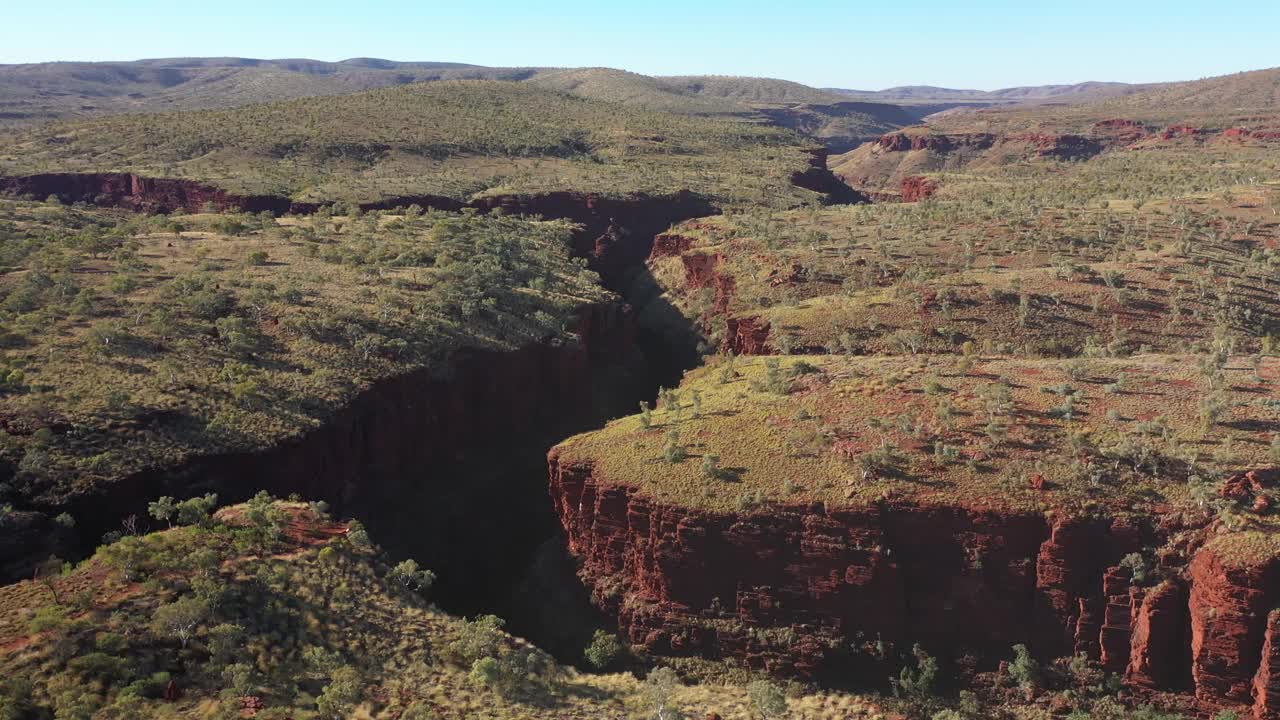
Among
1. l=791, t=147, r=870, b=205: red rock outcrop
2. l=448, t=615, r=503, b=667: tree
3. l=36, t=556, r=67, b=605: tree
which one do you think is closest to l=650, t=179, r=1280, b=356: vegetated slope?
l=448, t=615, r=503, b=667: tree

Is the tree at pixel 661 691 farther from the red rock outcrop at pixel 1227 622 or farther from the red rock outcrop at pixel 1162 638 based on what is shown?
the red rock outcrop at pixel 1227 622

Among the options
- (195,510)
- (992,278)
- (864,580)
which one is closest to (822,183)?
(992,278)

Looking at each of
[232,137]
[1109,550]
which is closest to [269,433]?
[1109,550]

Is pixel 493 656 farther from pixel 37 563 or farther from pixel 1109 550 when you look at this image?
pixel 1109 550

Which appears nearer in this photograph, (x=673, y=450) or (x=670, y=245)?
(x=673, y=450)

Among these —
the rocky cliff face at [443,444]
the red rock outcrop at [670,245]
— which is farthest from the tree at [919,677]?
the red rock outcrop at [670,245]

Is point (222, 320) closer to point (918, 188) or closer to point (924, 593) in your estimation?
point (924, 593)
